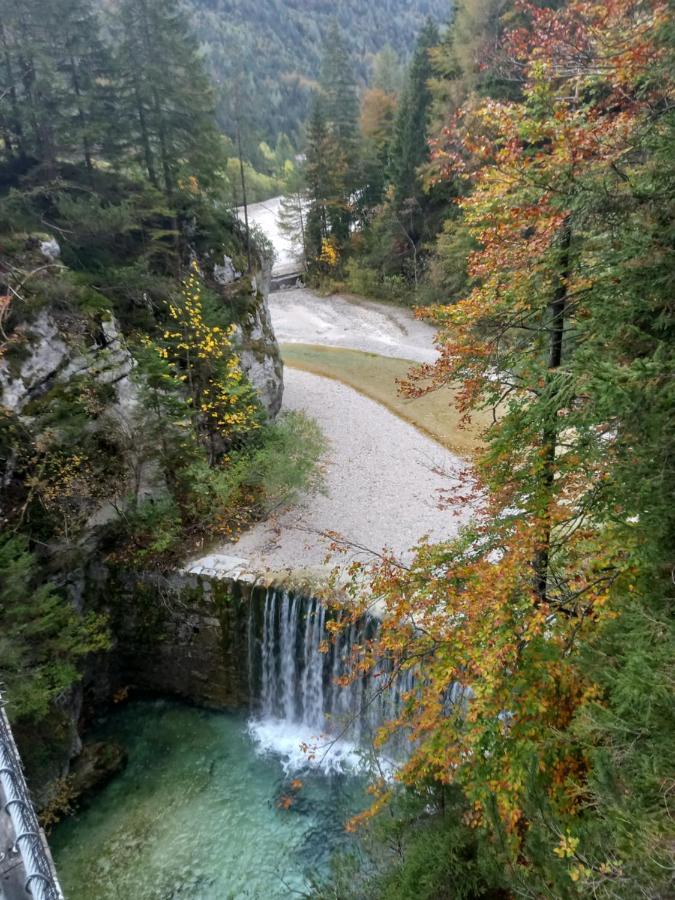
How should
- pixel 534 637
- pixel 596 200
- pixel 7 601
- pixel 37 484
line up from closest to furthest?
1. pixel 596 200
2. pixel 534 637
3. pixel 7 601
4. pixel 37 484

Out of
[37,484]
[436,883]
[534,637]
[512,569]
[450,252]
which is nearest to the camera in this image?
[436,883]

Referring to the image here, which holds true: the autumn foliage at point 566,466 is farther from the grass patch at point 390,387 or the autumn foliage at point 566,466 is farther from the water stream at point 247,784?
the grass patch at point 390,387

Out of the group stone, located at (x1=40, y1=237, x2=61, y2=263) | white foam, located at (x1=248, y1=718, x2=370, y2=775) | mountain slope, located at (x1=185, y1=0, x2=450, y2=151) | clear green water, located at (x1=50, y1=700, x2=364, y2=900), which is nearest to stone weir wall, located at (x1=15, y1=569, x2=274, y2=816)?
white foam, located at (x1=248, y1=718, x2=370, y2=775)

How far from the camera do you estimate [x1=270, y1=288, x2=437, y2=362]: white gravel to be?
27.8m

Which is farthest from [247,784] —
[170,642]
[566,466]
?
[566,466]

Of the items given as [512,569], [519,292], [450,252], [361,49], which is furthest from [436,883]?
[361,49]

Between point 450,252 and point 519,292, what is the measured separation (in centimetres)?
2135

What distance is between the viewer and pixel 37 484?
9.56m

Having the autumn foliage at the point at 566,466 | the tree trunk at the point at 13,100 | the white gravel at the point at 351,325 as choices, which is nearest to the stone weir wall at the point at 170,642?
the autumn foliage at the point at 566,466

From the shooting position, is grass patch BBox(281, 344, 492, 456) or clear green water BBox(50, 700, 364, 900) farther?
grass patch BBox(281, 344, 492, 456)

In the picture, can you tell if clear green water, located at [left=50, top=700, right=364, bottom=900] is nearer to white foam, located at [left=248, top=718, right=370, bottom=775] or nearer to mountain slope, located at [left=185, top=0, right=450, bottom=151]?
white foam, located at [left=248, top=718, right=370, bottom=775]

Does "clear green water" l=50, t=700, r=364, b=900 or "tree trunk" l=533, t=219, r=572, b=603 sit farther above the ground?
"tree trunk" l=533, t=219, r=572, b=603

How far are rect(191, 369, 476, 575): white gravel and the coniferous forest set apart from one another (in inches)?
22.8

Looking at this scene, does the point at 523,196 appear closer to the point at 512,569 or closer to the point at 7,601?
the point at 512,569
